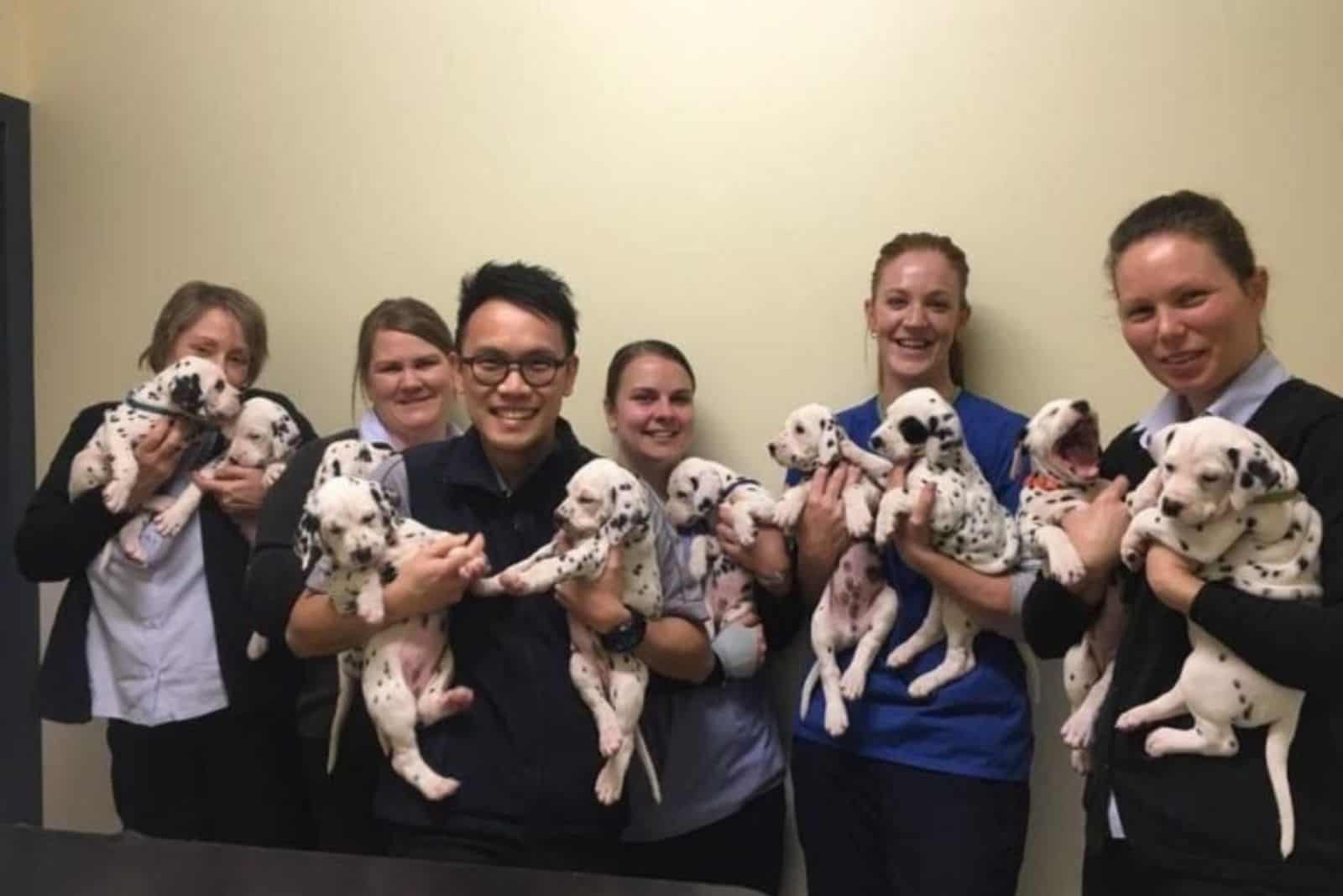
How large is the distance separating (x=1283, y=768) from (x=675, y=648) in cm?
89

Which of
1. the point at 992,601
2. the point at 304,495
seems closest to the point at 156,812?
Result: the point at 304,495

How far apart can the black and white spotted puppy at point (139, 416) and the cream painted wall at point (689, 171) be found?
691 mm

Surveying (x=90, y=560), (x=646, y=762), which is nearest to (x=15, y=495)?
(x=90, y=560)

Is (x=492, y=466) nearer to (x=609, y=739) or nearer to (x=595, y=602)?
(x=595, y=602)

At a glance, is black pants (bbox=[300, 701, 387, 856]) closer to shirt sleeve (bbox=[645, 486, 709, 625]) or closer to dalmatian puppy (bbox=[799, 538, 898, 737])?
shirt sleeve (bbox=[645, 486, 709, 625])

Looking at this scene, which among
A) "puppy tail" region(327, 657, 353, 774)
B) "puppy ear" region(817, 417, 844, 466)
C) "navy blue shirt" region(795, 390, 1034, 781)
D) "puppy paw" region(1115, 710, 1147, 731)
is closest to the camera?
"puppy paw" region(1115, 710, 1147, 731)

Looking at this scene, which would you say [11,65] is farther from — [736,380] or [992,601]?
[992,601]

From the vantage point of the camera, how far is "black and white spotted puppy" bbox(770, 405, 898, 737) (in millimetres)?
2314

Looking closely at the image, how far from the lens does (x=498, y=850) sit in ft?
5.94

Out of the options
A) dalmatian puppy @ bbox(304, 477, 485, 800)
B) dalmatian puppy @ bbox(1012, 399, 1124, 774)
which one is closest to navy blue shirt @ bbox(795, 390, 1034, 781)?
dalmatian puppy @ bbox(1012, 399, 1124, 774)

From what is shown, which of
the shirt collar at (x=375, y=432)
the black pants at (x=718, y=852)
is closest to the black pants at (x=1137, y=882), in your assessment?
the black pants at (x=718, y=852)

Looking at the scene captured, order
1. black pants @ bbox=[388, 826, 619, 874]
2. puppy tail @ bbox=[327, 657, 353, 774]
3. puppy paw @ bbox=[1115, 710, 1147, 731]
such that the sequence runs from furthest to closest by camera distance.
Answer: puppy tail @ bbox=[327, 657, 353, 774] → black pants @ bbox=[388, 826, 619, 874] → puppy paw @ bbox=[1115, 710, 1147, 731]

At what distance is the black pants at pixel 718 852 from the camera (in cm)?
248

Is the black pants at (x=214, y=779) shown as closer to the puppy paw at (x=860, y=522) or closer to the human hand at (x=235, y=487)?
the human hand at (x=235, y=487)
